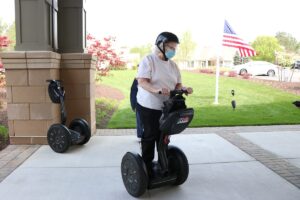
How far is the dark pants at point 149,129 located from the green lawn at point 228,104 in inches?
144

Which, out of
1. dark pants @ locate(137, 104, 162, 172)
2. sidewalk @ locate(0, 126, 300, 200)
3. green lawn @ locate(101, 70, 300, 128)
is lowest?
sidewalk @ locate(0, 126, 300, 200)

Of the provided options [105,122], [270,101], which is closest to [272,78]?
[270,101]

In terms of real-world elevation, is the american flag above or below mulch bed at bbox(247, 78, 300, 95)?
above

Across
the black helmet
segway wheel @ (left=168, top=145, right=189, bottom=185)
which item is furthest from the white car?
the black helmet

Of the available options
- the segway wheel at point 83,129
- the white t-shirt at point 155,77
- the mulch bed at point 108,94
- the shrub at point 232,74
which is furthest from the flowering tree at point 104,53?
the white t-shirt at point 155,77

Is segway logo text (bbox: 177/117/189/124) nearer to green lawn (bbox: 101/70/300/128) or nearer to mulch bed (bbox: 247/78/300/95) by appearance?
green lawn (bbox: 101/70/300/128)

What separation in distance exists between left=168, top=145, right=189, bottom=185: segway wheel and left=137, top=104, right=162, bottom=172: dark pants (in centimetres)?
26

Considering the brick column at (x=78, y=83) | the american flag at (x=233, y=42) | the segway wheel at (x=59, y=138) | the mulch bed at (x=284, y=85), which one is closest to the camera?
the segway wheel at (x=59, y=138)

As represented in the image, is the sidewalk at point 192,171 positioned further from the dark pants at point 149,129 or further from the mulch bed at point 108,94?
the mulch bed at point 108,94

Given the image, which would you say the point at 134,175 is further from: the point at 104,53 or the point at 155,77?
the point at 104,53

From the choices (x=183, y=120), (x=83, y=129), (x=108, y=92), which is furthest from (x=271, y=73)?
(x=183, y=120)

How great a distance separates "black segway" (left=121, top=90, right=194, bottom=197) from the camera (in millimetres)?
3049

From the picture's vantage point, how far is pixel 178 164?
11.4 feet

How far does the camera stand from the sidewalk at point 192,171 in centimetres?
340
